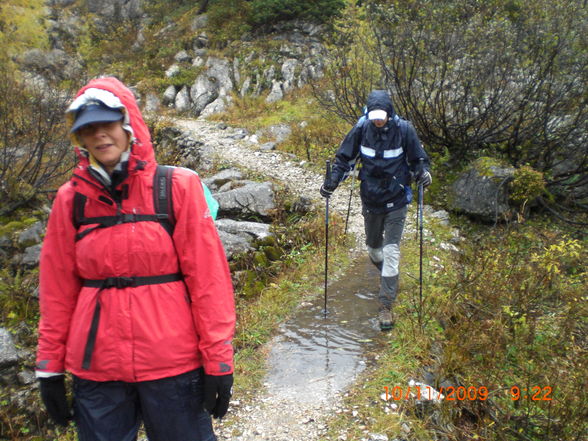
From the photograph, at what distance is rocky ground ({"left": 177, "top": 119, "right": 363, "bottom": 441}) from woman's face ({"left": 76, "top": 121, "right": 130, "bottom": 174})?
251cm

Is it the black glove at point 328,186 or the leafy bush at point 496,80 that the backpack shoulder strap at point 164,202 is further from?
the leafy bush at point 496,80

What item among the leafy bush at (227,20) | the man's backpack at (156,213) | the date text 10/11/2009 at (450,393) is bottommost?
the date text 10/11/2009 at (450,393)

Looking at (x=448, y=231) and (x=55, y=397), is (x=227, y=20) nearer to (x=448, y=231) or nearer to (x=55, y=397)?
(x=448, y=231)

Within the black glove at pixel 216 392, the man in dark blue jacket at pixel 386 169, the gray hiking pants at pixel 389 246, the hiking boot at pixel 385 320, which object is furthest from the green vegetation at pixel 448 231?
the black glove at pixel 216 392

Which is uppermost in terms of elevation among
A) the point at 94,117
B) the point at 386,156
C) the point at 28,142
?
the point at 94,117

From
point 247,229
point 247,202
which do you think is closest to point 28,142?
point 247,202

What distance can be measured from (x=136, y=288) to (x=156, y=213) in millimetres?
327

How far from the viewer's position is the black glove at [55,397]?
192 cm

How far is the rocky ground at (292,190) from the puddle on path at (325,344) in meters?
0.14

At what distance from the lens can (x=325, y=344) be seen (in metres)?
4.55

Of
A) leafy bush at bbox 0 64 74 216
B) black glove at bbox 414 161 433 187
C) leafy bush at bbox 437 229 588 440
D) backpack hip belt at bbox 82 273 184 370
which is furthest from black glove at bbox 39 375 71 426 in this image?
leafy bush at bbox 0 64 74 216

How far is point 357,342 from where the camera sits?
4.54 metres

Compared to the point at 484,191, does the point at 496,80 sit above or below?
above

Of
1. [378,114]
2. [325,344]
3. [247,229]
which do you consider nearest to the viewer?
[378,114]
